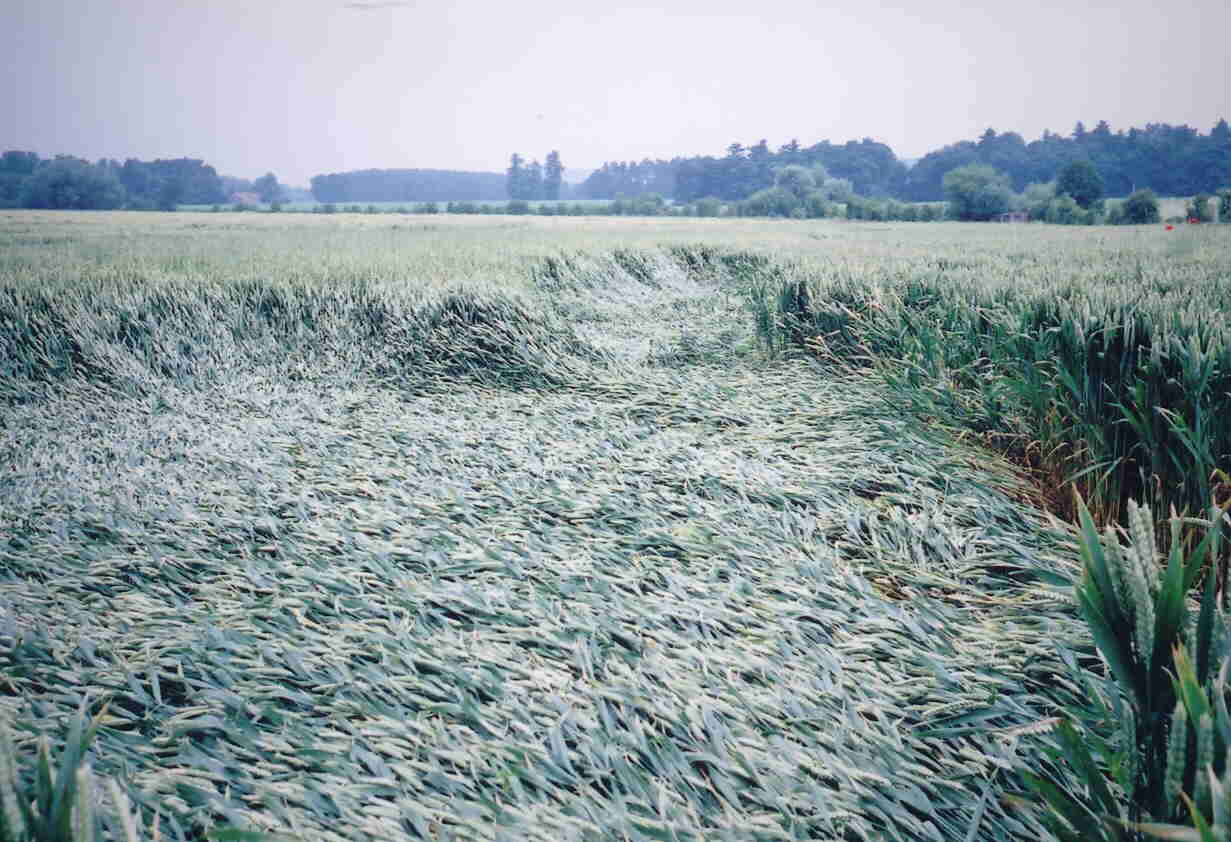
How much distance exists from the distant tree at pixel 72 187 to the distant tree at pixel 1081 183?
52787 mm

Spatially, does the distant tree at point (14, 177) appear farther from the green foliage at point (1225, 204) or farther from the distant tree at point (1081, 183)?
the distant tree at point (1081, 183)

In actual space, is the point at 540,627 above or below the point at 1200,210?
below

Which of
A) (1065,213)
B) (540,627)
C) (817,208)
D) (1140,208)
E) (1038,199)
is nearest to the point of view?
(540,627)

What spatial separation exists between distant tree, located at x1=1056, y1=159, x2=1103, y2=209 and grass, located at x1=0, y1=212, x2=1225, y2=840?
52.3 meters

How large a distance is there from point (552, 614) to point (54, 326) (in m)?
4.51

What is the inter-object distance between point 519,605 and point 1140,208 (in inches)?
1652

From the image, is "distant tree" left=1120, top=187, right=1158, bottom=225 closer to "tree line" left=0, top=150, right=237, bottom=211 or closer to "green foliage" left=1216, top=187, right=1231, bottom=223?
"green foliage" left=1216, top=187, right=1231, bottom=223

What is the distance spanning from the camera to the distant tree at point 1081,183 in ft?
144

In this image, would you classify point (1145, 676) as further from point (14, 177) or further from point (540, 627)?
point (14, 177)

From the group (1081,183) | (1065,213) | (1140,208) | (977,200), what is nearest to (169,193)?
(977,200)

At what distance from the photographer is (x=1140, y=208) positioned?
106 feet

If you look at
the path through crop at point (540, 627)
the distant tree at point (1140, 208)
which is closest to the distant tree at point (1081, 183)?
the distant tree at point (1140, 208)

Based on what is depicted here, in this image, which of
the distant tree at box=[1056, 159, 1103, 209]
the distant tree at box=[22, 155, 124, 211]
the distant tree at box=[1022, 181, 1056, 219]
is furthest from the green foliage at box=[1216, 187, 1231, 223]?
the distant tree at box=[22, 155, 124, 211]

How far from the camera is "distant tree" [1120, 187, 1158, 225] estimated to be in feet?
104
